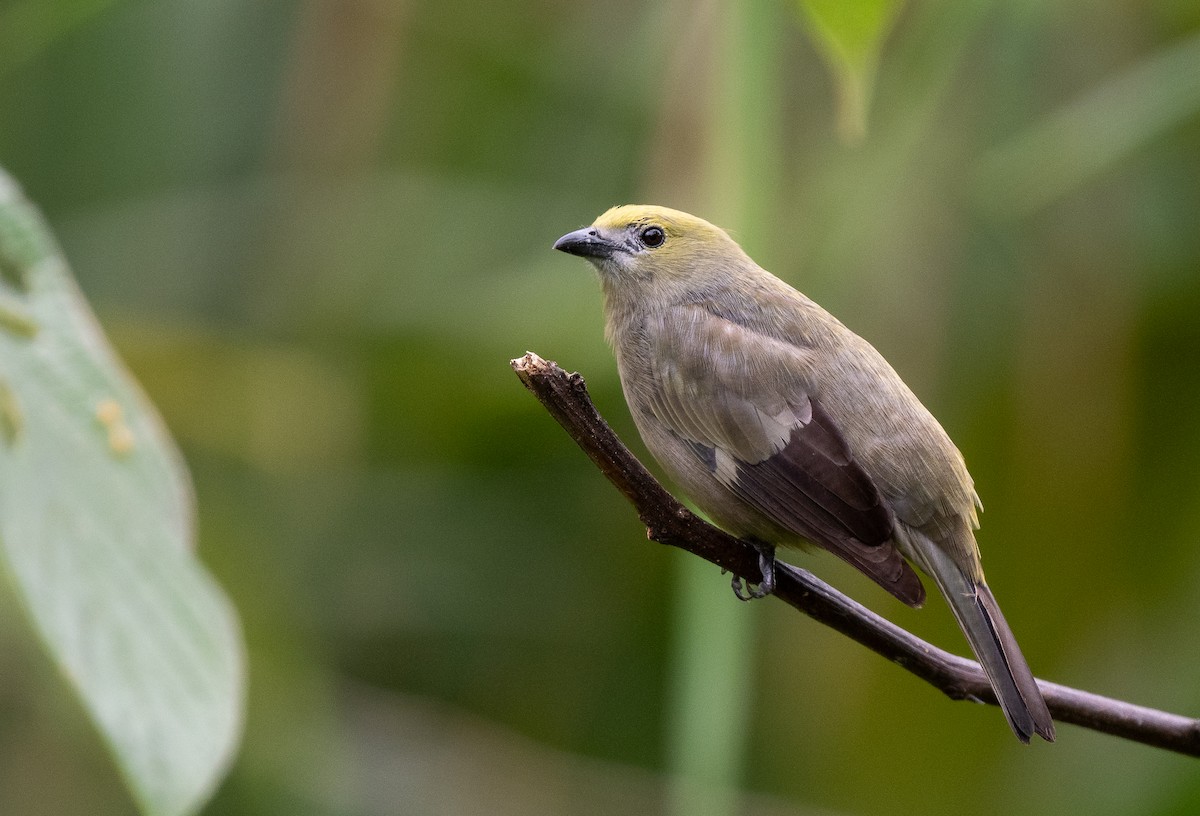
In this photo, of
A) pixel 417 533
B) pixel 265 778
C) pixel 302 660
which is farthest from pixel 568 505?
pixel 265 778

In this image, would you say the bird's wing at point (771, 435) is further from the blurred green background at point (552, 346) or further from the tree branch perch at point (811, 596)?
the blurred green background at point (552, 346)

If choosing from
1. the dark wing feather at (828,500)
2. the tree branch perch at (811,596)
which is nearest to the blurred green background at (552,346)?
the dark wing feather at (828,500)

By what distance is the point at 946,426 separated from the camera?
4.12 m

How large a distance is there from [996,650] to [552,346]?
2.13 meters

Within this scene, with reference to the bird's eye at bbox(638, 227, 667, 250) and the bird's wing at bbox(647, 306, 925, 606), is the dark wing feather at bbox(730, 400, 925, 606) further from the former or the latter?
the bird's eye at bbox(638, 227, 667, 250)

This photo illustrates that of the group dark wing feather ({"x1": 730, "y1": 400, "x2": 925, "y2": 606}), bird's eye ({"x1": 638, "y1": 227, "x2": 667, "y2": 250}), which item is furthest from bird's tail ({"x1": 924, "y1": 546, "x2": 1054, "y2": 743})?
bird's eye ({"x1": 638, "y1": 227, "x2": 667, "y2": 250})

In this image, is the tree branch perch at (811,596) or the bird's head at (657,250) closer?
the tree branch perch at (811,596)

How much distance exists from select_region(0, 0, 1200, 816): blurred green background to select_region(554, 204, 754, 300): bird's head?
1.72 ft

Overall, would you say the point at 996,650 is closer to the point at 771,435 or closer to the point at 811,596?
the point at 811,596

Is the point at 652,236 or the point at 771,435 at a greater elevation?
the point at 652,236

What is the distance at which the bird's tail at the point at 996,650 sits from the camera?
2219 millimetres

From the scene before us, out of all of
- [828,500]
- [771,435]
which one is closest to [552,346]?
[771,435]

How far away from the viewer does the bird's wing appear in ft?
8.57

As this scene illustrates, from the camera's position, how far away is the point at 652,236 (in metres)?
3.24
